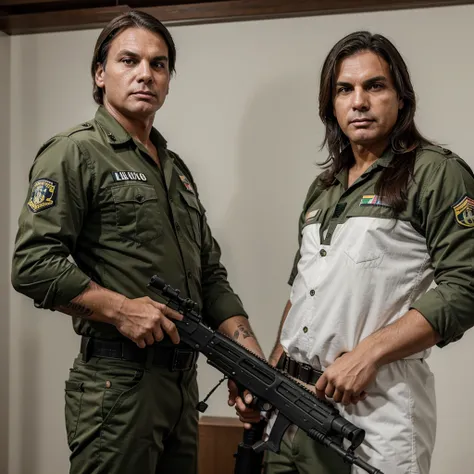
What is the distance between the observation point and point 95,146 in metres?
1.95

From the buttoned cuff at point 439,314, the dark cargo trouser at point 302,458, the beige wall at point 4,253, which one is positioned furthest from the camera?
the beige wall at point 4,253

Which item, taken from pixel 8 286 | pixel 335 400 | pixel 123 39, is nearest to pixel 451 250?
pixel 335 400

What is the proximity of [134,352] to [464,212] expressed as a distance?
0.98 m

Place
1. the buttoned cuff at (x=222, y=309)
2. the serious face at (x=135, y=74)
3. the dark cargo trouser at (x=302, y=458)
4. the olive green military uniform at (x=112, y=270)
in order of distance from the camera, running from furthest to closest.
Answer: the buttoned cuff at (x=222, y=309) → the serious face at (x=135, y=74) → the olive green military uniform at (x=112, y=270) → the dark cargo trouser at (x=302, y=458)

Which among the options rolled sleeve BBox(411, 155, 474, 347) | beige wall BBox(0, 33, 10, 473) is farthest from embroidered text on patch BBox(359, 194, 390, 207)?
beige wall BBox(0, 33, 10, 473)

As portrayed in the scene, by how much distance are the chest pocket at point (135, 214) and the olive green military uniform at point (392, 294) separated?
1.63 feet

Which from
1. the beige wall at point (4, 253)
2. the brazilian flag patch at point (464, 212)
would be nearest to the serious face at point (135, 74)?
the brazilian flag patch at point (464, 212)

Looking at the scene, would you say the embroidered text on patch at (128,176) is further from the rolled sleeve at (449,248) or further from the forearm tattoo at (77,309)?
the rolled sleeve at (449,248)

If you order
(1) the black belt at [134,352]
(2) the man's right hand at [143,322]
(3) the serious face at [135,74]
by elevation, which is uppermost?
(3) the serious face at [135,74]

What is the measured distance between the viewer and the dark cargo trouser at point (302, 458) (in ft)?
5.60

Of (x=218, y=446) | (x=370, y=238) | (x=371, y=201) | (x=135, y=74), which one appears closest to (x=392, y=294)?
(x=370, y=238)

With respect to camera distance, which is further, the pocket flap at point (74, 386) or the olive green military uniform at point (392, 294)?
the pocket flap at point (74, 386)

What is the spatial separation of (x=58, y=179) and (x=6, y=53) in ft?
5.09

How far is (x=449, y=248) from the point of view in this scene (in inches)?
64.7
